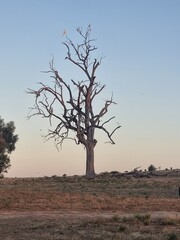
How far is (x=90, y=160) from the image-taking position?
211ft

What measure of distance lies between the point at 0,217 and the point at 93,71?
131 feet

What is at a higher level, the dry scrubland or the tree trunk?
the tree trunk

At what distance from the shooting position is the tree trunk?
210ft

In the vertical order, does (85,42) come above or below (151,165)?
above

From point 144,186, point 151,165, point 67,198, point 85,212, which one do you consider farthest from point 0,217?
point 151,165

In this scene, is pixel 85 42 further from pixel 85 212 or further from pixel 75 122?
pixel 85 212

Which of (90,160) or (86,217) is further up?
(90,160)

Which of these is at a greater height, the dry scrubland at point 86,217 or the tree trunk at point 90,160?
the tree trunk at point 90,160

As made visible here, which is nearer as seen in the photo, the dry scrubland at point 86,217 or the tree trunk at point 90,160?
the dry scrubland at point 86,217

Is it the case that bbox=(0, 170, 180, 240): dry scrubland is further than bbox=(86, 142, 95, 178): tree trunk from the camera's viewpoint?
No

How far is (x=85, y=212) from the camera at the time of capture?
89.7 ft

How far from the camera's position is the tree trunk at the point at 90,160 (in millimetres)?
63906

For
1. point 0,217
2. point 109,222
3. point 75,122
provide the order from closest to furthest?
point 109,222 → point 0,217 → point 75,122

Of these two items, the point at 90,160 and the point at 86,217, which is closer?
the point at 86,217
